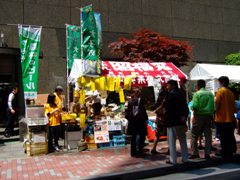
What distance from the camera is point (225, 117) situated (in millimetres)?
8281

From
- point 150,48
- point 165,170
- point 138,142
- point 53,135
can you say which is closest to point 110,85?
point 53,135

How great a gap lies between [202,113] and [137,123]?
5.62ft

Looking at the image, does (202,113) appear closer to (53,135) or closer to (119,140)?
(119,140)

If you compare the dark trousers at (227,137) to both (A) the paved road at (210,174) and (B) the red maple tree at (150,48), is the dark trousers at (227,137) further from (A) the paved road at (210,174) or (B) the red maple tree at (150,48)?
(B) the red maple tree at (150,48)

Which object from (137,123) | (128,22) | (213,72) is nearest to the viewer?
(137,123)

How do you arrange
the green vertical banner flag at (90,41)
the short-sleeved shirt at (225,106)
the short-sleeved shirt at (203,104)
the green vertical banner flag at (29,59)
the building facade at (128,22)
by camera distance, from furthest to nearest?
the building facade at (128,22) < the green vertical banner flag at (90,41) < the green vertical banner flag at (29,59) < the short-sleeved shirt at (225,106) < the short-sleeved shirt at (203,104)

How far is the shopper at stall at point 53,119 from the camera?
989cm

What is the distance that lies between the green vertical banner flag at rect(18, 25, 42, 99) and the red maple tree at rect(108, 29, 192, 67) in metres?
6.34

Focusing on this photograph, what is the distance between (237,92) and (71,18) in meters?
10.0

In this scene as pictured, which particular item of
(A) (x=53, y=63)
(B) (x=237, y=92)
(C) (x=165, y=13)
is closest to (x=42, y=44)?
(A) (x=53, y=63)

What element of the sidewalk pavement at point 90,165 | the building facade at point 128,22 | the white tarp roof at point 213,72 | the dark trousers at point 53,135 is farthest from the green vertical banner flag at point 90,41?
the white tarp roof at point 213,72

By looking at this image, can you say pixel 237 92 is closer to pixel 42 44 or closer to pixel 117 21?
pixel 117 21

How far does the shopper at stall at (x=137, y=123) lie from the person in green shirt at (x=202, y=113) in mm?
1340

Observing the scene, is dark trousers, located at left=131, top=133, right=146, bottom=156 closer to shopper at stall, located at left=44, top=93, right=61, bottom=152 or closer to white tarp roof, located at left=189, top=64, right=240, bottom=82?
shopper at stall, located at left=44, top=93, right=61, bottom=152
